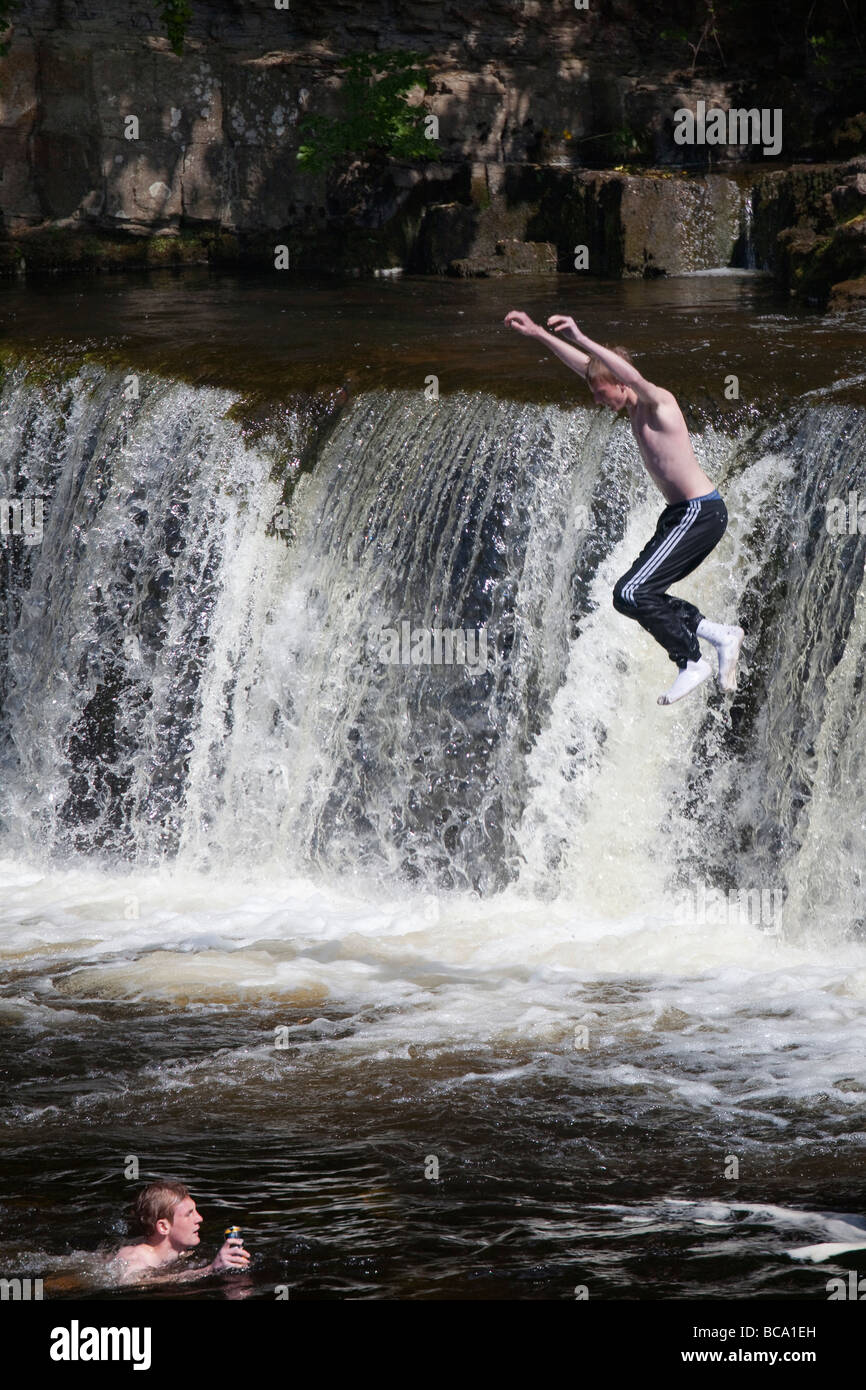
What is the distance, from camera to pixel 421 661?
9375mm

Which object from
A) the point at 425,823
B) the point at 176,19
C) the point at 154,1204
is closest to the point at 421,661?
the point at 425,823

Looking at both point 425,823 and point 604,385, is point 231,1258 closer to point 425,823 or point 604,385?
point 604,385

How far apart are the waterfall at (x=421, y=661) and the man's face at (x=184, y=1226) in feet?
12.8

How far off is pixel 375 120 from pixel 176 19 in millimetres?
2312

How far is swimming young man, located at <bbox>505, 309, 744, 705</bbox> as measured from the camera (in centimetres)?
649

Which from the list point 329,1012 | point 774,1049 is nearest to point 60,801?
point 329,1012

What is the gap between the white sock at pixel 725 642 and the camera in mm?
6824

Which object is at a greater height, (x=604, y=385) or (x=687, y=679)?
(x=604, y=385)

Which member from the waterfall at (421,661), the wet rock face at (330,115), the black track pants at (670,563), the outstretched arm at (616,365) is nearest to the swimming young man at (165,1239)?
the black track pants at (670,563)

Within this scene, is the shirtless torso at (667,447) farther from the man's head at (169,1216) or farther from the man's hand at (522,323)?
the man's head at (169,1216)

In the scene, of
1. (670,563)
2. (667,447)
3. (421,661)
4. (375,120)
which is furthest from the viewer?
(375,120)

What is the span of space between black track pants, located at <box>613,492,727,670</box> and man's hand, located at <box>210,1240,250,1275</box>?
2.86 metres

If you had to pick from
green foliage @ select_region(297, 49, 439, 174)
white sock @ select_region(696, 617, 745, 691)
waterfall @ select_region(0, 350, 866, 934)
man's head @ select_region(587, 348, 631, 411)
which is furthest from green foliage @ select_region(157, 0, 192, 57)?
white sock @ select_region(696, 617, 745, 691)
